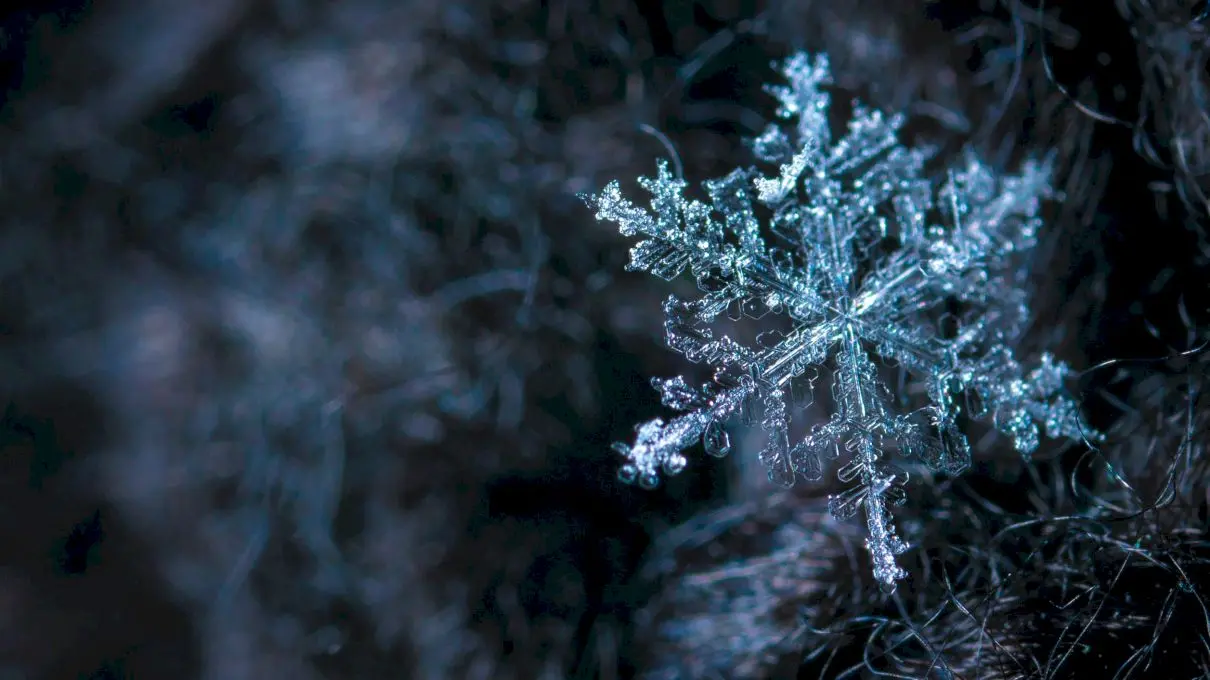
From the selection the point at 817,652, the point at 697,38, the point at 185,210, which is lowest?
the point at 817,652

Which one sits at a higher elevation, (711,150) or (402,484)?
(711,150)

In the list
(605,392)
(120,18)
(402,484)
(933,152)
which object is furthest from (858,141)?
(120,18)

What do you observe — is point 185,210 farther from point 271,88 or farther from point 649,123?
point 649,123

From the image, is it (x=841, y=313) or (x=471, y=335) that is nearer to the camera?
(x=841, y=313)
